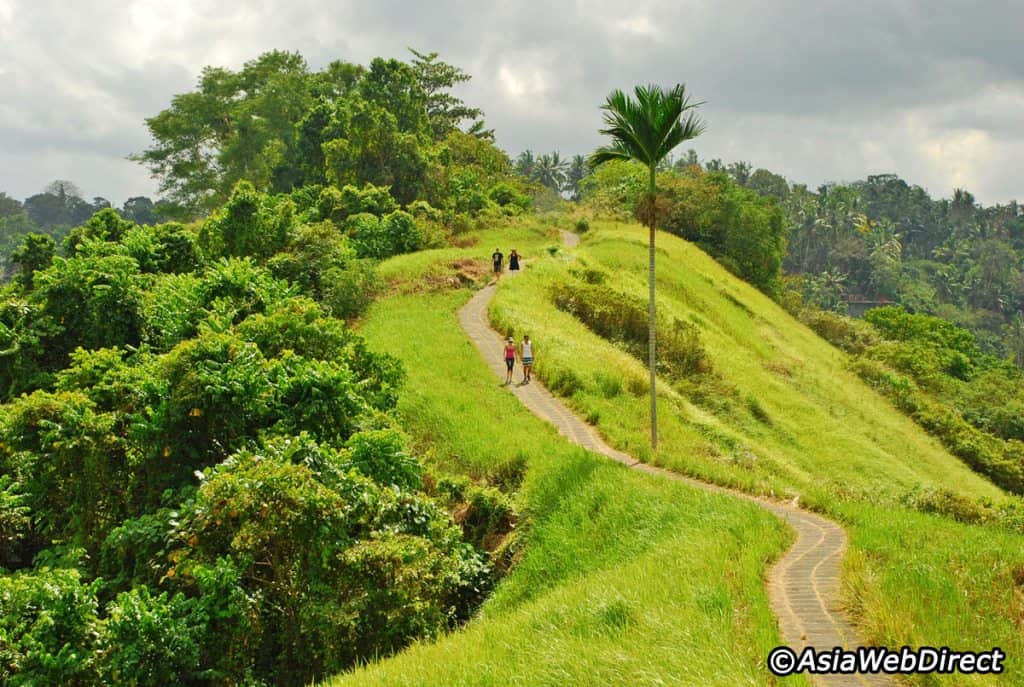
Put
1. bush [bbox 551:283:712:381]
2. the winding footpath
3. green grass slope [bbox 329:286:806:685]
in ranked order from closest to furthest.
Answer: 1. green grass slope [bbox 329:286:806:685]
2. the winding footpath
3. bush [bbox 551:283:712:381]

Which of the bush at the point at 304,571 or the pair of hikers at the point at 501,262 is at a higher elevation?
the pair of hikers at the point at 501,262

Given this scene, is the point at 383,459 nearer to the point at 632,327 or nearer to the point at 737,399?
the point at 737,399

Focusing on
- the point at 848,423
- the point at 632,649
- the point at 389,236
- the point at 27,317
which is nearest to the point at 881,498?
the point at 632,649

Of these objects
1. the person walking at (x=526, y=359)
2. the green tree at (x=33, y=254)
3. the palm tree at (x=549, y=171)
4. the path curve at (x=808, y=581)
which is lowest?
the path curve at (x=808, y=581)

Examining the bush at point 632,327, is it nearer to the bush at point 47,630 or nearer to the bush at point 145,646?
the bush at point 145,646

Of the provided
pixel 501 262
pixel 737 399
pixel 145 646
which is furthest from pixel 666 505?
pixel 501 262

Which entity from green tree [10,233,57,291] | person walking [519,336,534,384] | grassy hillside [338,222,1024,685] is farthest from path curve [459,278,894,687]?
green tree [10,233,57,291]

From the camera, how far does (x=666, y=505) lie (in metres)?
12.6

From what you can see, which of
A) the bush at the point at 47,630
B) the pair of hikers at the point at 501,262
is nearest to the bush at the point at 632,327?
the pair of hikers at the point at 501,262

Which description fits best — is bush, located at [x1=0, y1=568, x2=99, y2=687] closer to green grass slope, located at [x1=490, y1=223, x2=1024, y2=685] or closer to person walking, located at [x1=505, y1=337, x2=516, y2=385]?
green grass slope, located at [x1=490, y1=223, x2=1024, y2=685]

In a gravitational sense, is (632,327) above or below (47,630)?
above

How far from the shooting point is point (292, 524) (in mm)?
10484

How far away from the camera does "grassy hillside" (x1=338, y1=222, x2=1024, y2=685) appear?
295 inches

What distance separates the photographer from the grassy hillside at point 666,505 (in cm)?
749
